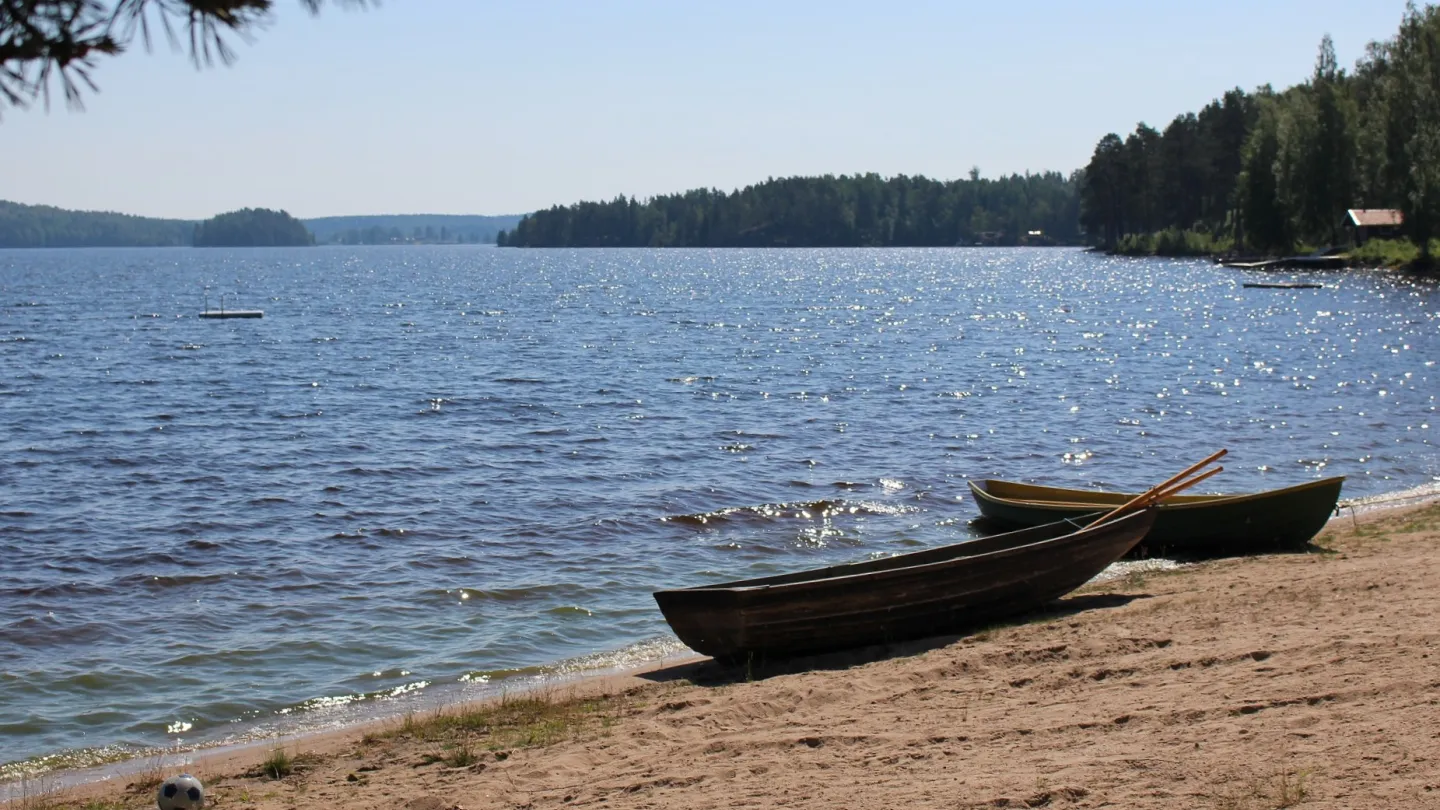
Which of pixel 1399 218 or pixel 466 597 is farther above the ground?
pixel 1399 218

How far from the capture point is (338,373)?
45.5 metres

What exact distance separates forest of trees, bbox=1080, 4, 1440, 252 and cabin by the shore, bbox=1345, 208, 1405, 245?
112cm

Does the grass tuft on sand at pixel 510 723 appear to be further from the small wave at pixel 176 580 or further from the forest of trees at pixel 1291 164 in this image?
the forest of trees at pixel 1291 164

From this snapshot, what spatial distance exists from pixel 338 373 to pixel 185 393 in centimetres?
662

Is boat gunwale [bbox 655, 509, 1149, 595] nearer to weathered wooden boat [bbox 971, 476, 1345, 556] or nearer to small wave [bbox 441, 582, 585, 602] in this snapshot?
weathered wooden boat [bbox 971, 476, 1345, 556]

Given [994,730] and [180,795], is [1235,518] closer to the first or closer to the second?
[994,730]

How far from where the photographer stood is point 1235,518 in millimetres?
17312

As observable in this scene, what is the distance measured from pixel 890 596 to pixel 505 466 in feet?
48.8

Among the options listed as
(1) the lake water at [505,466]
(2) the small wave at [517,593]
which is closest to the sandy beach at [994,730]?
(1) the lake water at [505,466]

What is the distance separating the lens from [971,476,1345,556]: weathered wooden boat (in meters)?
17.1

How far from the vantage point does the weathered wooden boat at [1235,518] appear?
17078 mm

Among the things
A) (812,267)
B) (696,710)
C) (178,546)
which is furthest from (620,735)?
(812,267)

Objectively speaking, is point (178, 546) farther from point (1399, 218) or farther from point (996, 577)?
point (1399, 218)

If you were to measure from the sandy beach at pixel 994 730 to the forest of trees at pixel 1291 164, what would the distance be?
70791mm
